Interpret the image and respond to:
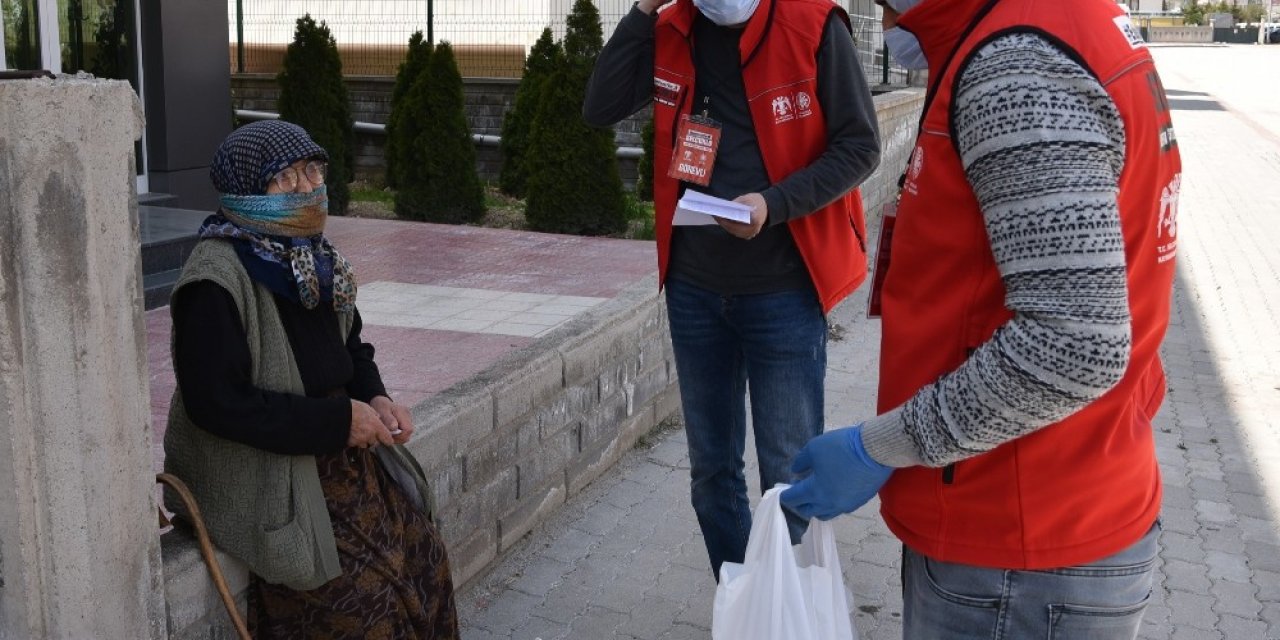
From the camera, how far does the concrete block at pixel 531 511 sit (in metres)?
4.29

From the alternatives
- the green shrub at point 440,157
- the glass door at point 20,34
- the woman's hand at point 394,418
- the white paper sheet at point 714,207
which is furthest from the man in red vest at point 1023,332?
the green shrub at point 440,157

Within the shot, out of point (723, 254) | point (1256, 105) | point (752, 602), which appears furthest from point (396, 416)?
point (1256, 105)

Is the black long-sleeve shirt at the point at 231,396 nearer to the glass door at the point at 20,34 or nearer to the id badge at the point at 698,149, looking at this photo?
the id badge at the point at 698,149

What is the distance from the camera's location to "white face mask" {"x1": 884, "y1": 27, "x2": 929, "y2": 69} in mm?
1912

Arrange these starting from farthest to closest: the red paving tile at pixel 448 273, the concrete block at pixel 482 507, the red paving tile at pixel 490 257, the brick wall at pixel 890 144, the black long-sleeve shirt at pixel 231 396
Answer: the brick wall at pixel 890 144, the red paving tile at pixel 490 257, the red paving tile at pixel 448 273, the concrete block at pixel 482 507, the black long-sleeve shirt at pixel 231 396

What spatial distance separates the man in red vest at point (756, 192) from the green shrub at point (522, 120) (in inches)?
342

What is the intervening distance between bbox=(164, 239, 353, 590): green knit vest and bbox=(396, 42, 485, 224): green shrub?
25.9 feet

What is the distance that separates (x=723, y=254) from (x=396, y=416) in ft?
2.99

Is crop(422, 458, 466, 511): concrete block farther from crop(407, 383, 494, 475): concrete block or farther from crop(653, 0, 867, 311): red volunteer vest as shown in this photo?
crop(653, 0, 867, 311): red volunteer vest

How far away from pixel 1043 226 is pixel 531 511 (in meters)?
3.20

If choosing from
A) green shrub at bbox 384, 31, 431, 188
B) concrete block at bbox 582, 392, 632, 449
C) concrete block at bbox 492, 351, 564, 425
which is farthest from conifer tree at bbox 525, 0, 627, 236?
concrete block at bbox 492, 351, 564, 425

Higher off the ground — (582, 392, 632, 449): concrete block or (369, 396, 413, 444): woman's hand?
(369, 396, 413, 444): woman's hand

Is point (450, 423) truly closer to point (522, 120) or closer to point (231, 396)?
point (231, 396)

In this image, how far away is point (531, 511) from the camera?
14.7 ft
